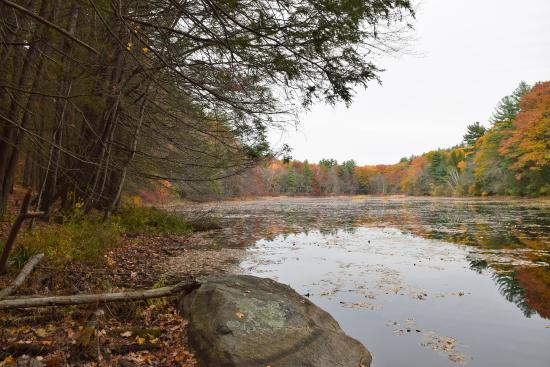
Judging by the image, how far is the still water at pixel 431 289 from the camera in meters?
5.94

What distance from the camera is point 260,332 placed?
5211 mm

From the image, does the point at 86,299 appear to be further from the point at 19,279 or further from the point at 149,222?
the point at 149,222

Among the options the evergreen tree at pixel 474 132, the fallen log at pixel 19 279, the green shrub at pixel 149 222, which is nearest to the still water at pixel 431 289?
the green shrub at pixel 149 222

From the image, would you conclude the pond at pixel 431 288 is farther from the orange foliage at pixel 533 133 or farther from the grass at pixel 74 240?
the orange foliage at pixel 533 133

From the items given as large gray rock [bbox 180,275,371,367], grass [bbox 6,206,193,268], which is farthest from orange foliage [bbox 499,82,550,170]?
large gray rock [bbox 180,275,371,367]

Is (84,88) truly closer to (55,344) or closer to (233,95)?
(233,95)

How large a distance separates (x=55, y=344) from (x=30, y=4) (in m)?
6.32

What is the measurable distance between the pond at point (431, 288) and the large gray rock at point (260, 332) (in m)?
0.75

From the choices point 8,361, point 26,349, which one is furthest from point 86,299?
point 8,361

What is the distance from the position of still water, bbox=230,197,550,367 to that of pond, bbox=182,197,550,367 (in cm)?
2

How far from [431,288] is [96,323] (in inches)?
276

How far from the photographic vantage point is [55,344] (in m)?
4.60

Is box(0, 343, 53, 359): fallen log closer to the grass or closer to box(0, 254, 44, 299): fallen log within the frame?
box(0, 254, 44, 299): fallen log

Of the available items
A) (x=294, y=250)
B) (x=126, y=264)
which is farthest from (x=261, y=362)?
(x=294, y=250)
